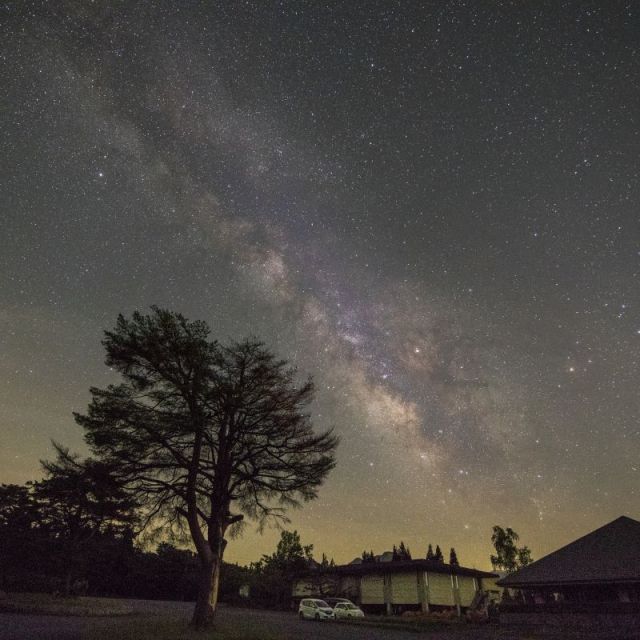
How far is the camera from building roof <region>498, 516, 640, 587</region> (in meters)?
26.5

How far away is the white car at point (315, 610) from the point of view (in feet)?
119

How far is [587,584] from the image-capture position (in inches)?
1064

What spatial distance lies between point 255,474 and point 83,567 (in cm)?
2560

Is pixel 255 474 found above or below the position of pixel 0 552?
above

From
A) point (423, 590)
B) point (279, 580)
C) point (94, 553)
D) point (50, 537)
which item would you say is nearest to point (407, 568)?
point (423, 590)

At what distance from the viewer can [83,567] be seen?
38.2 meters

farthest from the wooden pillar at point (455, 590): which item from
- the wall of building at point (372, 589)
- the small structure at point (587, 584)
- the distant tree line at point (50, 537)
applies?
the distant tree line at point (50, 537)

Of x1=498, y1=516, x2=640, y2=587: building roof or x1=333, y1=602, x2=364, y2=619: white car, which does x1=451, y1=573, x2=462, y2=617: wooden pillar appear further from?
x1=498, y1=516, x2=640, y2=587: building roof

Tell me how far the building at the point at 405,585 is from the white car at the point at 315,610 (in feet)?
33.4

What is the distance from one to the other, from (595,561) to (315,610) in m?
21.6

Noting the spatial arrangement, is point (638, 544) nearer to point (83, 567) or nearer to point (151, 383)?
point (151, 383)

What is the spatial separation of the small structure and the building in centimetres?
1479

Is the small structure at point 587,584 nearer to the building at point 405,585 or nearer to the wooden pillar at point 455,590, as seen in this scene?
the building at point 405,585

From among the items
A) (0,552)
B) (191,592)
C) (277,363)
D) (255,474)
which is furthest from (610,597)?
→ (191,592)
